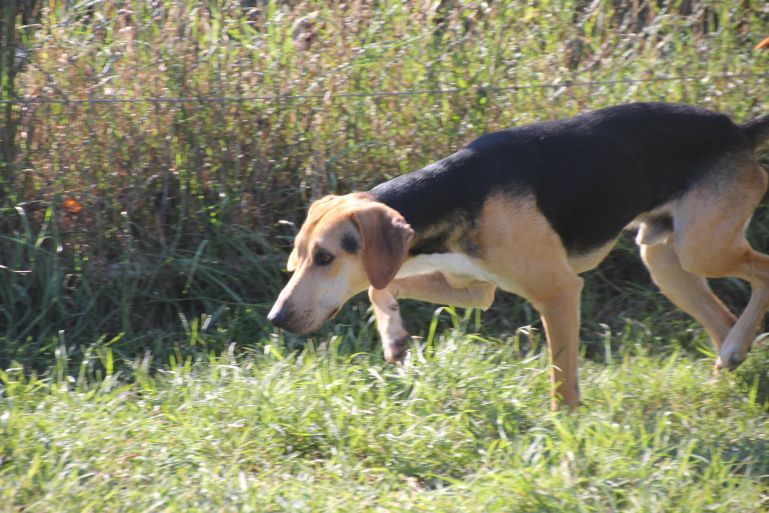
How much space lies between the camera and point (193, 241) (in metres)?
5.81

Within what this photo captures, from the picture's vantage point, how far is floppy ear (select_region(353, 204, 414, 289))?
421 cm

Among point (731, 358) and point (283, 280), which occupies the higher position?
point (283, 280)

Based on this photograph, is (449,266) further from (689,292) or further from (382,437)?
(689,292)

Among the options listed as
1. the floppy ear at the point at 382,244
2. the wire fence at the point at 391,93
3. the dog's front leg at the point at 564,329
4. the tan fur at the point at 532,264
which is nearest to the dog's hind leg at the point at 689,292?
the tan fur at the point at 532,264

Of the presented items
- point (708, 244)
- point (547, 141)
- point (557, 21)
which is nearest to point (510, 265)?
point (547, 141)

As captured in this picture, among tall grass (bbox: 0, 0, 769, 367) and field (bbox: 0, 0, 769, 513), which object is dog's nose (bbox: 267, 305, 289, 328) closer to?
field (bbox: 0, 0, 769, 513)

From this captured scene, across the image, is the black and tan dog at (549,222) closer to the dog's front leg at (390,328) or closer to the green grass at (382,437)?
the dog's front leg at (390,328)

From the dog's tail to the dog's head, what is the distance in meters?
1.86

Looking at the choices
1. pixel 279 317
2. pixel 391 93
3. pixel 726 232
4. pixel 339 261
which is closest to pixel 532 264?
pixel 339 261

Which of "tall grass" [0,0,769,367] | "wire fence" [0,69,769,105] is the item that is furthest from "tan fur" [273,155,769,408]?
"wire fence" [0,69,769,105]

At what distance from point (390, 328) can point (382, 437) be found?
641mm

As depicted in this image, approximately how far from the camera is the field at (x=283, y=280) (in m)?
3.78

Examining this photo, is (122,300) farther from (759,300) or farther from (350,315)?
(759,300)

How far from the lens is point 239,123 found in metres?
5.92
